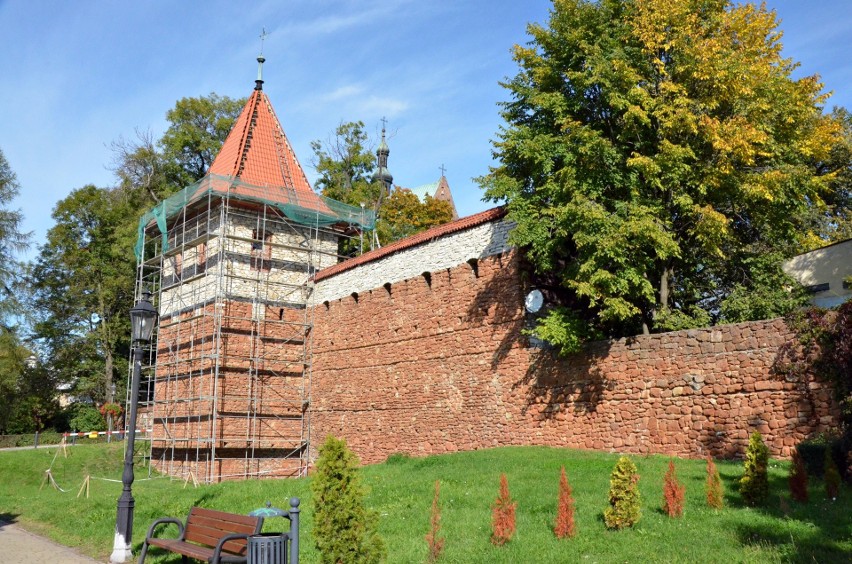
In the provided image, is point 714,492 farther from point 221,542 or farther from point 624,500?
point 221,542

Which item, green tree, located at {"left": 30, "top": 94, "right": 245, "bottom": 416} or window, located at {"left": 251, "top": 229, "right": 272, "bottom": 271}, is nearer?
window, located at {"left": 251, "top": 229, "right": 272, "bottom": 271}

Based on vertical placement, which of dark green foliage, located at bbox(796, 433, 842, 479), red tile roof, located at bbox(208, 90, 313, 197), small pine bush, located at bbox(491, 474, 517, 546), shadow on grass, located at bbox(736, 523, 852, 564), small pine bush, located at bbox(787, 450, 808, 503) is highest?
red tile roof, located at bbox(208, 90, 313, 197)

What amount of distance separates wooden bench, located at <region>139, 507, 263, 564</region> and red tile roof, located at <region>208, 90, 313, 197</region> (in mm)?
16528

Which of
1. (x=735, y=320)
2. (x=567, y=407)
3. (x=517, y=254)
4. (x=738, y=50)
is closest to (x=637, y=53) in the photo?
(x=738, y=50)

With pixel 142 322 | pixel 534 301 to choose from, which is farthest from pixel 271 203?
pixel 142 322

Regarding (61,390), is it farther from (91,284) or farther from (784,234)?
(784,234)

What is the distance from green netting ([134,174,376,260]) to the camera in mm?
22594

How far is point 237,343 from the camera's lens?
22172 millimetres

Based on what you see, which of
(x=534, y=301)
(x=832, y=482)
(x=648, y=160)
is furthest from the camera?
(x=534, y=301)

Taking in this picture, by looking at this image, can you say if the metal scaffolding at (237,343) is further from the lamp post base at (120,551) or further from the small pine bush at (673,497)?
the small pine bush at (673,497)

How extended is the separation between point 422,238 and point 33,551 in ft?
37.7

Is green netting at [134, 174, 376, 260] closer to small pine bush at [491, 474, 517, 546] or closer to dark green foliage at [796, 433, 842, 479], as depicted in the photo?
small pine bush at [491, 474, 517, 546]

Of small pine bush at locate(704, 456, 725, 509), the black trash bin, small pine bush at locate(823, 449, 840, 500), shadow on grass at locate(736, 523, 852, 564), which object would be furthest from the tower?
shadow on grass at locate(736, 523, 852, 564)

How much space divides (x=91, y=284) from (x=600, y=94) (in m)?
29.2
